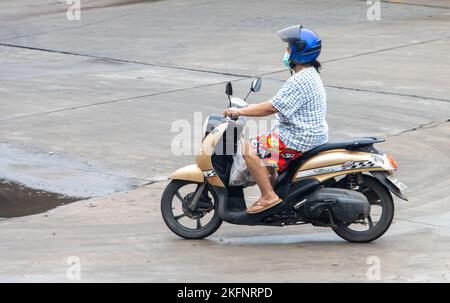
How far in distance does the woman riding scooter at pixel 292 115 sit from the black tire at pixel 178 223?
0.44 metres

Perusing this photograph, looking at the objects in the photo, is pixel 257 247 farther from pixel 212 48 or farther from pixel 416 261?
pixel 212 48

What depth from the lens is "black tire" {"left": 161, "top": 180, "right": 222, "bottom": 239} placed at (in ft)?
28.6

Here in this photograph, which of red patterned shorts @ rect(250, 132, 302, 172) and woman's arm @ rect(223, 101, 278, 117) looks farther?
A: red patterned shorts @ rect(250, 132, 302, 172)

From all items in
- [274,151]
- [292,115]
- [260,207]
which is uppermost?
[292,115]

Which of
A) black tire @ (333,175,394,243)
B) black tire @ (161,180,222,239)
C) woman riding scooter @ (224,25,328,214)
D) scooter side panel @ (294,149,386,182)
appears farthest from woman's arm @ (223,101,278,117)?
black tire @ (333,175,394,243)

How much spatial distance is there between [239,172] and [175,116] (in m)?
4.81

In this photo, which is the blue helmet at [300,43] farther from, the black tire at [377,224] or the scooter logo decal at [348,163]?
the black tire at [377,224]

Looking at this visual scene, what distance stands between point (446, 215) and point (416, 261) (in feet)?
4.72

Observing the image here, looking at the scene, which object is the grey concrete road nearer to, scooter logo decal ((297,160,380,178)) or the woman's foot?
the woman's foot

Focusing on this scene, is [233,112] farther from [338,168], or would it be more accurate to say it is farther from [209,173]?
[338,168]

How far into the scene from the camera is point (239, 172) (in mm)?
8586

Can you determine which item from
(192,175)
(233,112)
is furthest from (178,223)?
(233,112)

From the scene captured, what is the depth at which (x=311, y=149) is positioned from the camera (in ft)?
27.6

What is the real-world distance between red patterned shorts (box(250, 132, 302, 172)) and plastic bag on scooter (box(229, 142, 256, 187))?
0.18 meters
